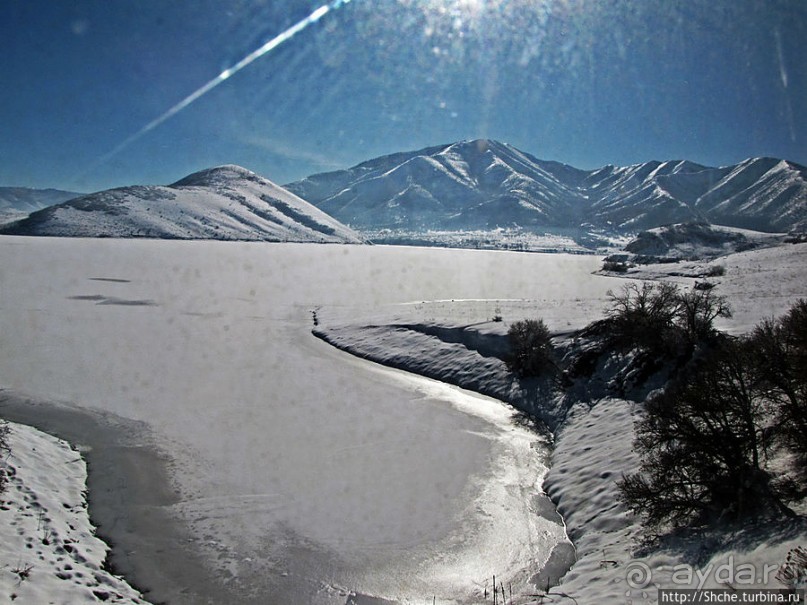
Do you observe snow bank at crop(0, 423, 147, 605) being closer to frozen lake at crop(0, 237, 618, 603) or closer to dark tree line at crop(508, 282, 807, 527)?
frozen lake at crop(0, 237, 618, 603)

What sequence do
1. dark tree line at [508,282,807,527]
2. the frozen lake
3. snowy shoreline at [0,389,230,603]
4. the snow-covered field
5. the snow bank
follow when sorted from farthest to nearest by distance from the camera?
the frozen lake < the snow-covered field < snowy shoreline at [0,389,230,603] < dark tree line at [508,282,807,527] < the snow bank

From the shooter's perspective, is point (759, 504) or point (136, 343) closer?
point (759, 504)

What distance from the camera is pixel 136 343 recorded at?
3058 cm

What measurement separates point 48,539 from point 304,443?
806cm

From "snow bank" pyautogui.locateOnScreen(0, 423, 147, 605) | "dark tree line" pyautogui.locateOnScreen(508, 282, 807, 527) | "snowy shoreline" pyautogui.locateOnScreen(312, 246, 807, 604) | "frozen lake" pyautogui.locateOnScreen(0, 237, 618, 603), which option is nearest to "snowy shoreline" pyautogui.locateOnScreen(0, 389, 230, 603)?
"snow bank" pyautogui.locateOnScreen(0, 423, 147, 605)

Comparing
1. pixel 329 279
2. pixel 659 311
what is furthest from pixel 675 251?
pixel 659 311

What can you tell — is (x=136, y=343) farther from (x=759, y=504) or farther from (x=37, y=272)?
(x=37, y=272)

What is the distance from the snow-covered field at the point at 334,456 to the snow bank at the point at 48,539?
3.96 ft

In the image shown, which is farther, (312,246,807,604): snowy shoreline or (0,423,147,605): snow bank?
(0,423,147,605): snow bank

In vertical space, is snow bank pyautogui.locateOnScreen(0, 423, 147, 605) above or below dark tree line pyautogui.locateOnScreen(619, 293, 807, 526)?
below

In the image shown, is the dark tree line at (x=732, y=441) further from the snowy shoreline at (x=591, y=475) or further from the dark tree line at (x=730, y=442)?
the snowy shoreline at (x=591, y=475)

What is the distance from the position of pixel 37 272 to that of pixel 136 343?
41.6 meters

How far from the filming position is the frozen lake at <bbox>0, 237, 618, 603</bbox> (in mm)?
11258

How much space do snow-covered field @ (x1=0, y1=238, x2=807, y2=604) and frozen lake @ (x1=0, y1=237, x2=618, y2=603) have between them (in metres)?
0.06
